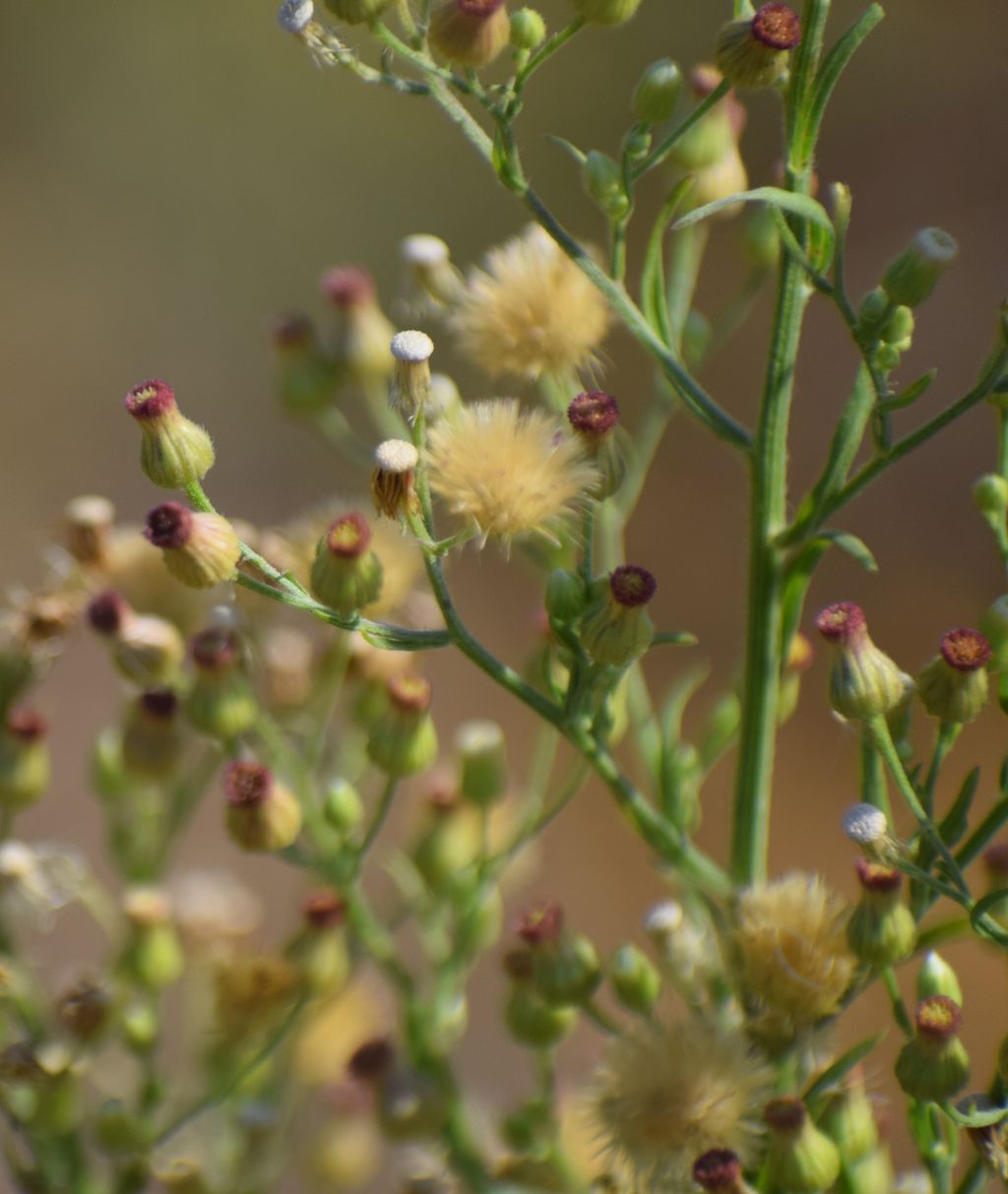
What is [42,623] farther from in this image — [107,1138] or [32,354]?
[32,354]

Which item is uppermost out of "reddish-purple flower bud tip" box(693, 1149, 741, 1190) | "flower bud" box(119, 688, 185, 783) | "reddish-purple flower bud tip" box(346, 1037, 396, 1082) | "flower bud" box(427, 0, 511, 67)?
"flower bud" box(427, 0, 511, 67)

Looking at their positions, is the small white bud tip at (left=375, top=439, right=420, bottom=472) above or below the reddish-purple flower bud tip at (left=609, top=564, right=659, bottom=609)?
below

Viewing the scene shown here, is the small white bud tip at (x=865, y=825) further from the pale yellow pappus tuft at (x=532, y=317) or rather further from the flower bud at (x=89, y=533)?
the flower bud at (x=89, y=533)

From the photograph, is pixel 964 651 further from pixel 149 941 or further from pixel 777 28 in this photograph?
pixel 149 941

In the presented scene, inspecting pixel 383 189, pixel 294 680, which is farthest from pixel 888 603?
pixel 294 680

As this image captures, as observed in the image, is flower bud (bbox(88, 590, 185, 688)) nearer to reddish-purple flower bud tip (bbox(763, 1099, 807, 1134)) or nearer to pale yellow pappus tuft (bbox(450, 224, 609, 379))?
pale yellow pappus tuft (bbox(450, 224, 609, 379))

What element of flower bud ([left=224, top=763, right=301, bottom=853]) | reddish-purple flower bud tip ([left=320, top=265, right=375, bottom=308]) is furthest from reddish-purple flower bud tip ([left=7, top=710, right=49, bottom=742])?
reddish-purple flower bud tip ([left=320, top=265, right=375, bottom=308])
